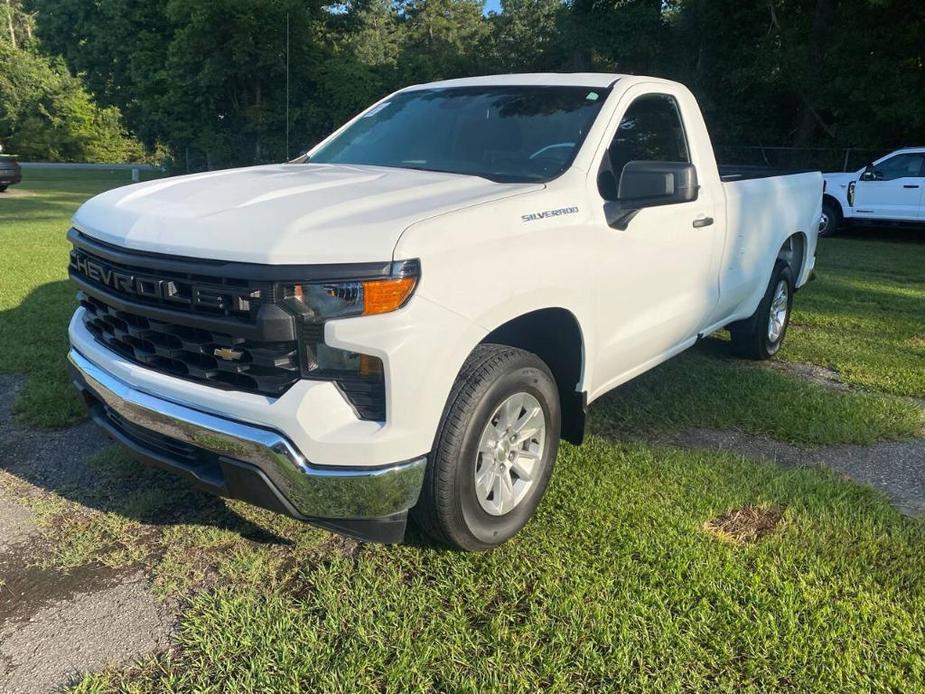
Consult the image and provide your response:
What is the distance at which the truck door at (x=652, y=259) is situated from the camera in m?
3.39

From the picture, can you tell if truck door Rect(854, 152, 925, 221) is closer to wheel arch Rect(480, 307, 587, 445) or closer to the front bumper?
wheel arch Rect(480, 307, 587, 445)

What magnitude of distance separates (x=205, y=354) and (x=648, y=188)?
195 cm

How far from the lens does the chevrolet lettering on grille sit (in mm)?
2402

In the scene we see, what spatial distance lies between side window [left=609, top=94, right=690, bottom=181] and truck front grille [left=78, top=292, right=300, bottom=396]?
2.05m

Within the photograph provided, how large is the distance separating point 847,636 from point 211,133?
28.7m

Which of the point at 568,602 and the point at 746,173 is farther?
the point at 746,173

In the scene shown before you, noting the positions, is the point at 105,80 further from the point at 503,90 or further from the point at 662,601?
the point at 662,601

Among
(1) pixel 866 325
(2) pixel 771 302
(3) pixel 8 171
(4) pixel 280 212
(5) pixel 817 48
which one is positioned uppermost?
(5) pixel 817 48

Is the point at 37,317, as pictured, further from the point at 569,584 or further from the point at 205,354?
the point at 569,584

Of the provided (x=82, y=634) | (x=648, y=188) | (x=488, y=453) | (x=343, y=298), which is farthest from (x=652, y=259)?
(x=82, y=634)

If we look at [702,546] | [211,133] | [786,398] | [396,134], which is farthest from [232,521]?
[211,133]

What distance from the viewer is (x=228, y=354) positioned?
2.49 m

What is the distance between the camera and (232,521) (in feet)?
10.6

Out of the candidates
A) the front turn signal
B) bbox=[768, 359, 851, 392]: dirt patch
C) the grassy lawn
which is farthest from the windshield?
bbox=[768, 359, 851, 392]: dirt patch
